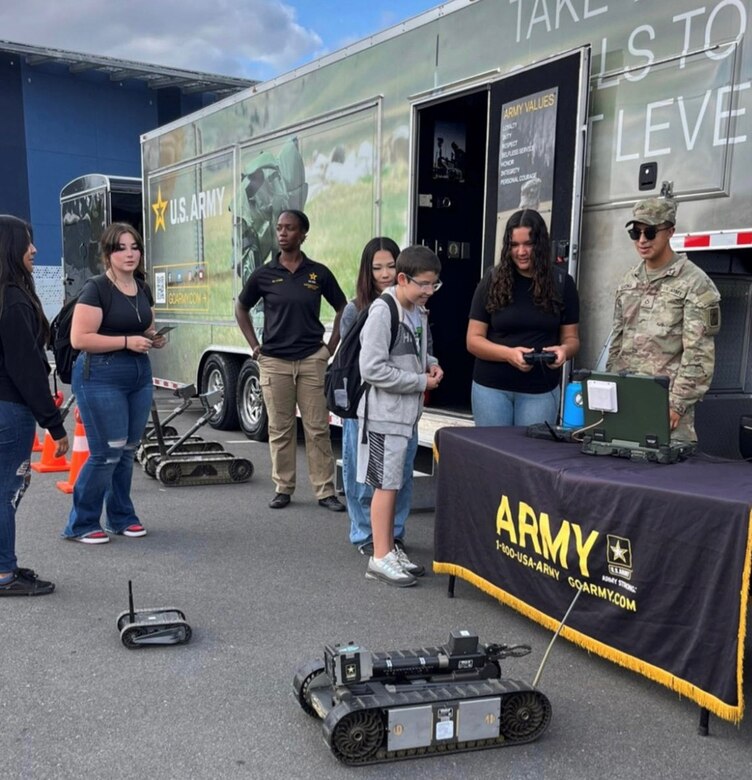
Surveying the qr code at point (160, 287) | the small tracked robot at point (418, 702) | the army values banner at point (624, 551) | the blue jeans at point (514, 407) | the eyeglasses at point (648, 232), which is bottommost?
the small tracked robot at point (418, 702)

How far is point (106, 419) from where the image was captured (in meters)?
4.08

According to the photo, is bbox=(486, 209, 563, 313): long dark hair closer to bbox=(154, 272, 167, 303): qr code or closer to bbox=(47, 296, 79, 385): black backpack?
bbox=(47, 296, 79, 385): black backpack

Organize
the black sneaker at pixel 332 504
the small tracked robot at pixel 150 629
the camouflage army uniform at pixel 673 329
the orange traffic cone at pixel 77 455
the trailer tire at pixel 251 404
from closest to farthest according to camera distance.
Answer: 1. the small tracked robot at pixel 150 629
2. the camouflage army uniform at pixel 673 329
3. the black sneaker at pixel 332 504
4. the orange traffic cone at pixel 77 455
5. the trailer tire at pixel 251 404

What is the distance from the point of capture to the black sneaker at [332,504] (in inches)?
203

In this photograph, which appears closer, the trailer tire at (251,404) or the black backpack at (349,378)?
the black backpack at (349,378)

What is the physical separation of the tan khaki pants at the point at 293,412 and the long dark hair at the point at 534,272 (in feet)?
5.29

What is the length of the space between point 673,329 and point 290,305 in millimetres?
2463

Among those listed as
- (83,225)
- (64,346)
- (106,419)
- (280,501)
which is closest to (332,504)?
(280,501)

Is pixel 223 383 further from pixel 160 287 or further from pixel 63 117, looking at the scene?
pixel 63 117

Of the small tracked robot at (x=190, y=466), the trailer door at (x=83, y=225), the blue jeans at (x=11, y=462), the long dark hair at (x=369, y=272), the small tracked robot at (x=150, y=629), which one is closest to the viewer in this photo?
the small tracked robot at (x=150, y=629)

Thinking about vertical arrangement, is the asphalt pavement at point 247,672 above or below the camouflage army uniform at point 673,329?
below

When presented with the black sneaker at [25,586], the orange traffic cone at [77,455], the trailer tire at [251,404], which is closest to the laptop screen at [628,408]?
the black sneaker at [25,586]

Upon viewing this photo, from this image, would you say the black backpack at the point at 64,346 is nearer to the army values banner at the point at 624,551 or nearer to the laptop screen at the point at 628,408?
the army values banner at the point at 624,551

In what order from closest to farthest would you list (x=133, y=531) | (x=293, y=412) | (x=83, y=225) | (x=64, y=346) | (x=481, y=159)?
(x=64, y=346) < (x=133, y=531) < (x=293, y=412) < (x=481, y=159) < (x=83, y=225)
